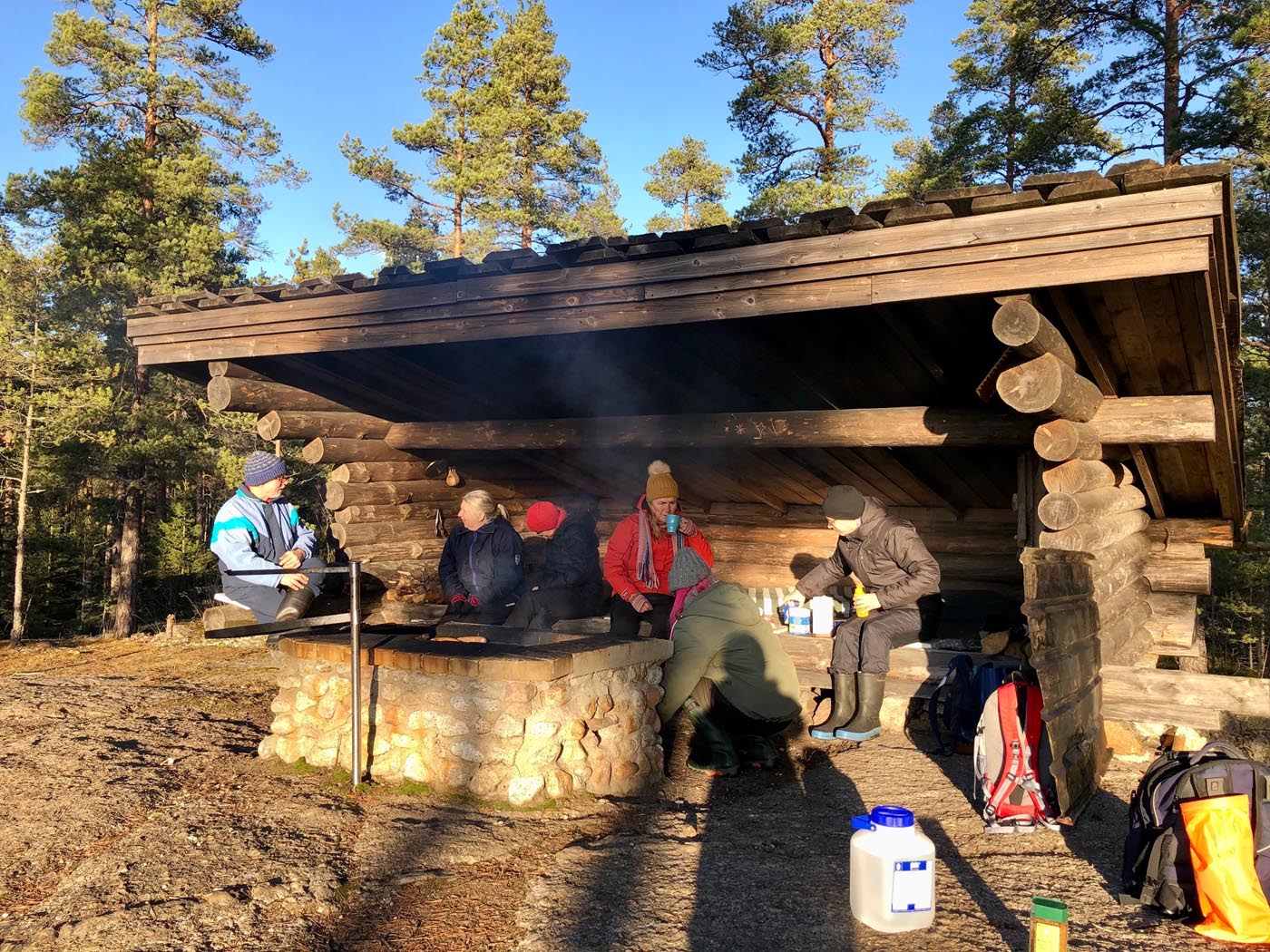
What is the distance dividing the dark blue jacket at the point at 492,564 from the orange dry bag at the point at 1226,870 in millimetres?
4574

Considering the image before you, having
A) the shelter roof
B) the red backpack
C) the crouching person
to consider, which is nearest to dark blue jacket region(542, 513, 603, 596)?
the shelter roof

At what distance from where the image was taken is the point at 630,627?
20.0ft

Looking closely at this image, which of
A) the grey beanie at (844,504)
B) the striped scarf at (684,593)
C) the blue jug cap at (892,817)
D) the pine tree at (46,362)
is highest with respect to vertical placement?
the pine tree at (46,362)

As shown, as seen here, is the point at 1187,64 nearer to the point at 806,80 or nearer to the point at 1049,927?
the point at 806,80

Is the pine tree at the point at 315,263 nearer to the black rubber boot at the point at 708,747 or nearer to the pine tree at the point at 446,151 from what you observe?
the pine tree at the point at 446,151

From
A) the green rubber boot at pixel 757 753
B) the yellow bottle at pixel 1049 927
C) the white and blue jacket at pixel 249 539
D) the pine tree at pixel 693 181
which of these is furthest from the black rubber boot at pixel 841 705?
the pine tree at pixel 693 181

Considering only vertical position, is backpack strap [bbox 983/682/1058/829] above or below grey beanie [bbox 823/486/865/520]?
below

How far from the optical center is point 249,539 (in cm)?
462

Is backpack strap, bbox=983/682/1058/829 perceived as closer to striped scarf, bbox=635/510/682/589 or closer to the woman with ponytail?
striped scarf, bbox=635/510/682/589

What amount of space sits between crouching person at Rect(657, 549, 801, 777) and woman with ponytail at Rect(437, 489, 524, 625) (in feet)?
6.77

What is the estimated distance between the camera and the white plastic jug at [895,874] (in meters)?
2.67

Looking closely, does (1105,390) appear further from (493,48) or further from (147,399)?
(493,48)

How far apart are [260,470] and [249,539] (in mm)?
395

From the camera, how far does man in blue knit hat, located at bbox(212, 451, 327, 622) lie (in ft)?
14.9
